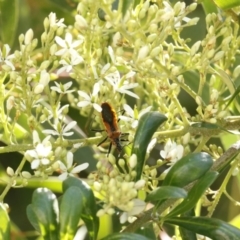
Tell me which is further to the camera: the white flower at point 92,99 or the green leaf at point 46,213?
the white flower at point 92,99

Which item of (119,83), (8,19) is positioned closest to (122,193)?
(119,83)

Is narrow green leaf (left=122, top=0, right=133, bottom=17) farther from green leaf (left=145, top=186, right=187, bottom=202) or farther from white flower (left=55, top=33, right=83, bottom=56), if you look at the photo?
green leaf (left=145, top=186, right=187, bottom=202)

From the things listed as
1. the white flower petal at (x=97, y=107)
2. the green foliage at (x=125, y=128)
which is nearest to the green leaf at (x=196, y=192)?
the green foliage at (x=125, y=128)

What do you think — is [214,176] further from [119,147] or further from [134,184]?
[119,147]

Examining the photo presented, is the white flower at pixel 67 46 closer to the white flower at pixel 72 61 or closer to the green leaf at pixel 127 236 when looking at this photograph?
the white flower at pixel 72 61

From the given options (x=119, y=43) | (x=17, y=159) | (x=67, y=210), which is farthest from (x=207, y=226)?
(x=17, y=159)

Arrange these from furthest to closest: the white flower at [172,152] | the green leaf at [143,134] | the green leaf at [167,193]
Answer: the white flower at [172,152], the green leaf at [143,134], the green leaf at [167,193]
